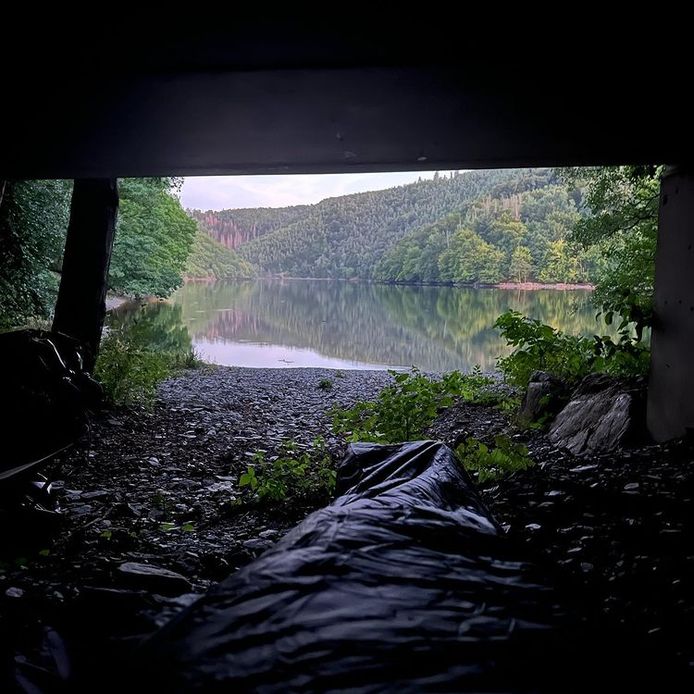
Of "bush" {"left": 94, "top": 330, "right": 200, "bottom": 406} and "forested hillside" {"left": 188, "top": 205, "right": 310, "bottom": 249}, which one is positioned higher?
"forested hillside" {"left": 188, "top": 205, "right": 310, "bottom": 249}

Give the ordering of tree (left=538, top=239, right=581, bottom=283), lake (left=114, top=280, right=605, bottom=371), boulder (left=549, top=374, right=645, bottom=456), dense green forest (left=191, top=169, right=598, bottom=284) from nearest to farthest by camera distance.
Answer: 1. boulder (left=549, top=374, right=645, bottom=456)
2. lake (left=114, top=280, right=605, bottom=371)
3. tree (left=538, top=239, right=581, bottom=283)
4. dense green forest (left=191, top=169, right=598, bottom=284)

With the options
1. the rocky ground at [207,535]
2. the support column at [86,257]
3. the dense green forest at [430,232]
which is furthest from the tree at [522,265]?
the support column at [86,257]

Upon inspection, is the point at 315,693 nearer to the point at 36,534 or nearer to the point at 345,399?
the point at 36,534

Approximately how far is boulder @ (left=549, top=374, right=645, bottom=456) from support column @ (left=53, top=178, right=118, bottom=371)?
6.43 metres

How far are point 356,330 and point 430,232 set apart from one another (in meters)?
63.5

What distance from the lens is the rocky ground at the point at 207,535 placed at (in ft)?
6.79

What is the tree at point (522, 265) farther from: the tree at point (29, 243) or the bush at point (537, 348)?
the bush at point (537, 348)

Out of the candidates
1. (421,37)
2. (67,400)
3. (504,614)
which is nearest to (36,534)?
(67,400)

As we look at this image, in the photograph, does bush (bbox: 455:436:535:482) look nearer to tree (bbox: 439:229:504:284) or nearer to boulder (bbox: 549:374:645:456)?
boulder (bbox: 549:374:645:456)

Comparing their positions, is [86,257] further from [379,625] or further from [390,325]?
[390,325]

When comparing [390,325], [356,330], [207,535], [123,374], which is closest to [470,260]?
[390,325]

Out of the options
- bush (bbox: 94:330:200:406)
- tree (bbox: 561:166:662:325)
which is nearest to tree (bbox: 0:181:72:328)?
bush (bbox: 94:330:200:406)

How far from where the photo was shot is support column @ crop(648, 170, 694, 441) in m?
4.71

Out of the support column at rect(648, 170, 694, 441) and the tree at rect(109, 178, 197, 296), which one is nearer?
the support column at rect(648, 170, 694, 441)
